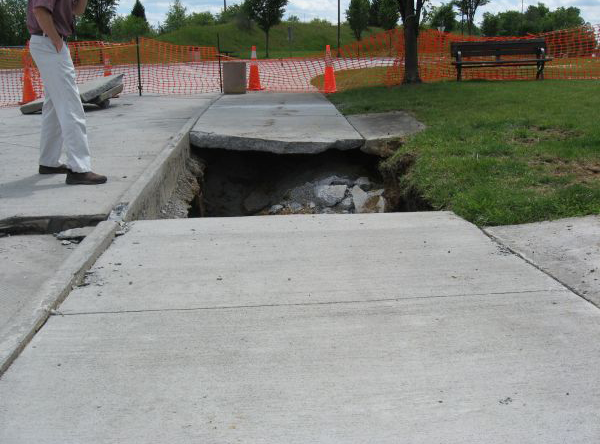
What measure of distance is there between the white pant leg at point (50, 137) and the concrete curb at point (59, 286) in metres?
1.86

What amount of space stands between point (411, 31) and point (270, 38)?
44.9 meters

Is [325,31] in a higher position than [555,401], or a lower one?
higher

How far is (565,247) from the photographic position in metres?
4.13

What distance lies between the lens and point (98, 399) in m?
2.54

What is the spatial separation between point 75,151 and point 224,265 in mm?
2471

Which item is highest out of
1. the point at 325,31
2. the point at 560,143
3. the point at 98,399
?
→ the point at 325,31

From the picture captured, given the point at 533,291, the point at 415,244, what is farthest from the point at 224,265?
the point at 533,291

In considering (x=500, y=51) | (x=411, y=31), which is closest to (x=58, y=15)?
(x=411, y=31)

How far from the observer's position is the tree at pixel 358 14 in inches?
1977

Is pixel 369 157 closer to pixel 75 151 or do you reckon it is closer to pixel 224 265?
pixel 75 151

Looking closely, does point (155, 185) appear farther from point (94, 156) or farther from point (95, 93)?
point (95, 93)

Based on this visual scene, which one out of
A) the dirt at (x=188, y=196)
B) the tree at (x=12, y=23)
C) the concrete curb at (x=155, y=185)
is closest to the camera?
the concrete curb at (x=155, y=185)

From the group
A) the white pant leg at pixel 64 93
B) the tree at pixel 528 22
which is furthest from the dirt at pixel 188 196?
the tree at pixel 528 22

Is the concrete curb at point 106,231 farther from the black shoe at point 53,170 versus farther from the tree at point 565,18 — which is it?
the tree at point 565,18
